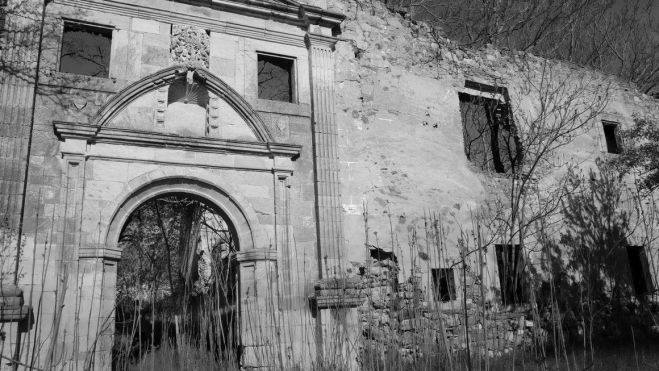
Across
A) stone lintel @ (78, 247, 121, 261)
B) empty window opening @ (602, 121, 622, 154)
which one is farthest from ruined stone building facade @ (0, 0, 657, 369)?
empty window opening @ (602, 121, 622, 154)

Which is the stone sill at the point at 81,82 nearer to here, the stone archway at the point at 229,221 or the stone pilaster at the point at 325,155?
the stone archway at the point at 229,221

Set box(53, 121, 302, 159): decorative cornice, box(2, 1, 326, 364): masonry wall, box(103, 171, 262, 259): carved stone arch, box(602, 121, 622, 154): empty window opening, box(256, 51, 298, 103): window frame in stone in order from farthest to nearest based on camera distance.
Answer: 1. box(602, 121, 622, 154): empty window opening
2. box(256, 51, 298, 103): window frame in stone
3. box(103, 171, 262, 259): carved stone arch
4. box(53, 121, 302, 159): decorative cornice
5. box(2, 1, 326, 364): masonry wall

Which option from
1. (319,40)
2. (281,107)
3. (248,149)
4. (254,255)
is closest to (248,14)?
(319,40)

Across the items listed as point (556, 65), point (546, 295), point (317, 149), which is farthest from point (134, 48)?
point (556, 65)

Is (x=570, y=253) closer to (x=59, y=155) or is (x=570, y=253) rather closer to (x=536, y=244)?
(x=536, y=244)

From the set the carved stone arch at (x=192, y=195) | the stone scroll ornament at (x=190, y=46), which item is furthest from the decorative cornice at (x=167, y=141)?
the stone scroll ornament at (x=190, y=46)

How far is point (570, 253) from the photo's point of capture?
927cm

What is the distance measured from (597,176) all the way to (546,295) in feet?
9.24

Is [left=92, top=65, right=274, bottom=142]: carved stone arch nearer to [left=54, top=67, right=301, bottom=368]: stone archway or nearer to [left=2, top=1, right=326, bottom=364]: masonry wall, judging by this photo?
[left=54, top=67, right=301, bottom=368]: stone archway

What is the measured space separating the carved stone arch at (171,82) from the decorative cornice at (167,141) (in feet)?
0.38

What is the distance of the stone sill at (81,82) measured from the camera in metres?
6.49

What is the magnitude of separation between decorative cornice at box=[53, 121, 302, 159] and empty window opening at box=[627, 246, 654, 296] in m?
7.13

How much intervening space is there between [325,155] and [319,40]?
187cm

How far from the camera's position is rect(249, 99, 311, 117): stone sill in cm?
748
